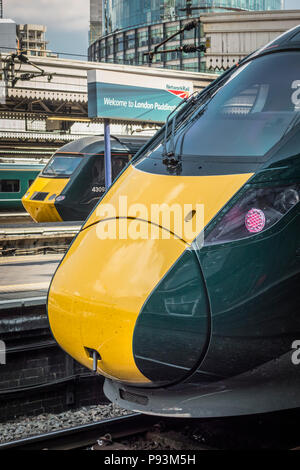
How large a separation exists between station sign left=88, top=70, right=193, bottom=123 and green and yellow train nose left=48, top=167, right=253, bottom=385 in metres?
8.24

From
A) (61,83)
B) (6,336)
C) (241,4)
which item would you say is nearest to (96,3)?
(241,4)

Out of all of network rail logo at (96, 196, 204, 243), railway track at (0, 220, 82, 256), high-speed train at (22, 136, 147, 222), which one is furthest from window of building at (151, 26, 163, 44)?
network rail logo at (96, 196, 204, 243)

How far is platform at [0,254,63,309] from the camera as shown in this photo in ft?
19.5

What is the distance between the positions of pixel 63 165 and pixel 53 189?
799 mm

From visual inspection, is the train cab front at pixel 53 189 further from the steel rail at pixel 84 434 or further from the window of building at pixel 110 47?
the window of building at pixel 110 47

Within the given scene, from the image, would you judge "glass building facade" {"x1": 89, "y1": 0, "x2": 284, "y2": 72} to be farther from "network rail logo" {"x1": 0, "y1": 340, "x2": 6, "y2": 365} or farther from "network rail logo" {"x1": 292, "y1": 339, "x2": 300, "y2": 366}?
"network rail logo" {"x1": 292, "y1": 339, "x2": 300, "y2": 366}

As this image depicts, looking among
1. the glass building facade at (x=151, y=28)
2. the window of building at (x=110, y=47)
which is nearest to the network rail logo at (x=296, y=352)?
the glass building facade at (x=151, y=28)

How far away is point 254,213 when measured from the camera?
9.69 ft

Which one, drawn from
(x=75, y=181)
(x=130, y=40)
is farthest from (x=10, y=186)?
(x=130, y=40)

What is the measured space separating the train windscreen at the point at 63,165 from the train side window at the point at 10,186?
5.46m

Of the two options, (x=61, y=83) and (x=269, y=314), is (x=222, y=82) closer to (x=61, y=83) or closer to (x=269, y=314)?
(x=269, y=314)

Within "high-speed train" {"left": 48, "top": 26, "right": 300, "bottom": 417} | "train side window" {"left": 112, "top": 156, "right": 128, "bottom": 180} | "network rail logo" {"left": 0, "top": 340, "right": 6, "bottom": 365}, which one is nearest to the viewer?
"high-speed train" {"left": 48, "top": 26, "right": 300, "bottom": 417}

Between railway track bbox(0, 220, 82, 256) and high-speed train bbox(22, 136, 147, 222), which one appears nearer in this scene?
railway track bbox(0, 220, 82, 256)

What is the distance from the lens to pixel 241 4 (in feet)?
287
